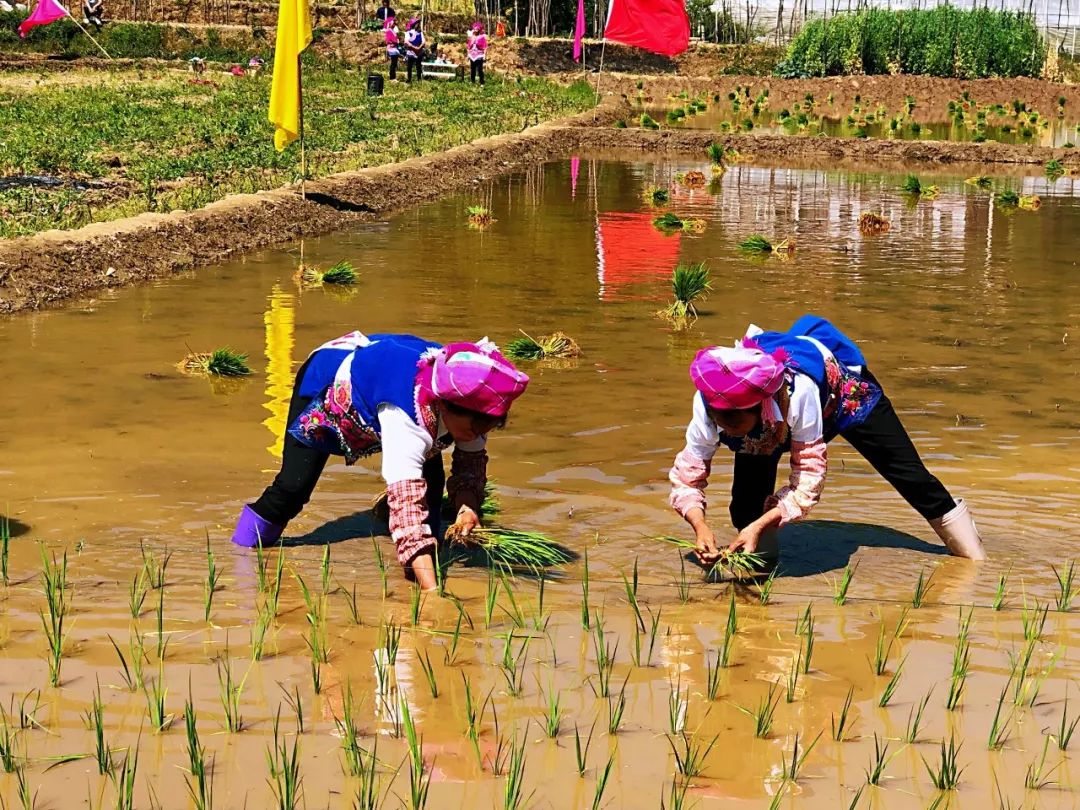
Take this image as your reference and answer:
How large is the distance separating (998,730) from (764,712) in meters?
0.51

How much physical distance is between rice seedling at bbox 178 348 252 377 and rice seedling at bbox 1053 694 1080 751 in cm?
451

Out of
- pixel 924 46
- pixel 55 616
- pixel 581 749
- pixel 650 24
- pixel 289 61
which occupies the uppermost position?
pixel 924 46

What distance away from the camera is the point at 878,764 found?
2789 mm

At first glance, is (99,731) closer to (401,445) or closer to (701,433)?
(401,445)

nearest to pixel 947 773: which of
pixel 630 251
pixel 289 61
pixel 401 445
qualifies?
pixel 401 445

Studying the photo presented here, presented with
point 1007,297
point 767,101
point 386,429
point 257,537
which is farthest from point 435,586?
point 767,101

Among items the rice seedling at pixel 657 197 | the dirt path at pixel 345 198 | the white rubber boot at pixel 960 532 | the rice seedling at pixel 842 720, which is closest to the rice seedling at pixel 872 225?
the rice seedling at pixel 657 197

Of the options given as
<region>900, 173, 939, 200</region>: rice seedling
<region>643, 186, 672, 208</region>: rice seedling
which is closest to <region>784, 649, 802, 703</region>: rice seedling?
<region>643, 186, 672, 208</region>: rice seedling

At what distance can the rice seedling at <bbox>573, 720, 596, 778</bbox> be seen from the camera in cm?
280

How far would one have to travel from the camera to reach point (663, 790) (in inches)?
109

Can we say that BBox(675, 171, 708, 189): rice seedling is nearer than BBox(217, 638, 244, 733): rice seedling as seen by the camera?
No

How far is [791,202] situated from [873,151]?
20.5ft

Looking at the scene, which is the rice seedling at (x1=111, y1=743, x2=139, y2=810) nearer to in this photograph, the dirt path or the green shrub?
the dirt path

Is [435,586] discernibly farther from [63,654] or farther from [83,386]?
[83,386]
